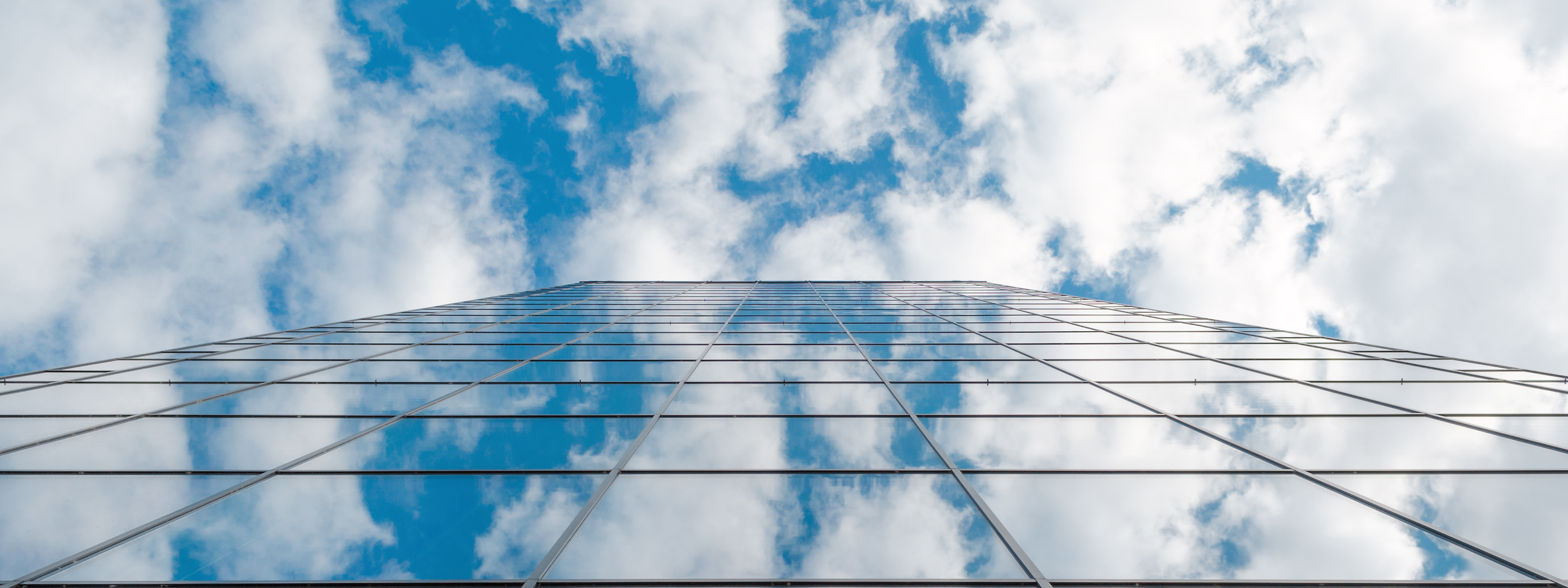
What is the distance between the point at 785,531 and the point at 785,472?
1.09 meters

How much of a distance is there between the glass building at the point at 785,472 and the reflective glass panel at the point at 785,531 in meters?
0.03

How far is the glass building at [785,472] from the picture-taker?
16.0 ft

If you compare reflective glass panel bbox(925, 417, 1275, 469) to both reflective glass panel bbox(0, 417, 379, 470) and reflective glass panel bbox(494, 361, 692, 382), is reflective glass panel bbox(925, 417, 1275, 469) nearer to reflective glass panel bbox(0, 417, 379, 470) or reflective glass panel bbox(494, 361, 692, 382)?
reflective glass panel bbox(494, 361, 692, 382)

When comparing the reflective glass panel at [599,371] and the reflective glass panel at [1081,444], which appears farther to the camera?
the reflective glass panel at [599,371]

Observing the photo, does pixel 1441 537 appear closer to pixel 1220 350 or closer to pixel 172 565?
pixel 1220 350

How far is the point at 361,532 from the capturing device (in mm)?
5270

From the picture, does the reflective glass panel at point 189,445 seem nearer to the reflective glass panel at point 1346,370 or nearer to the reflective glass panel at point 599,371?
the reflective glass panel at point 599,371

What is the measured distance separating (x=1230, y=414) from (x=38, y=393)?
58.7 feet

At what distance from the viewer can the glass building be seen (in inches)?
192

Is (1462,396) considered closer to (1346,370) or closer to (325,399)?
(1346,370)

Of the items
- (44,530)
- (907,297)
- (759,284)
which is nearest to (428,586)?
(44,530)

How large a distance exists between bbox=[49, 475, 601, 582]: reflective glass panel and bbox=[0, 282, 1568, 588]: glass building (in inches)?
1.1

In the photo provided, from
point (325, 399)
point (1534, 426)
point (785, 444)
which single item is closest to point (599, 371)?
point (325, 399)

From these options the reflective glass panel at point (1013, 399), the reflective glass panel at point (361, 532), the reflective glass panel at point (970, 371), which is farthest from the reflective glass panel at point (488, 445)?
the reflective glass panel at point (970, 371)
